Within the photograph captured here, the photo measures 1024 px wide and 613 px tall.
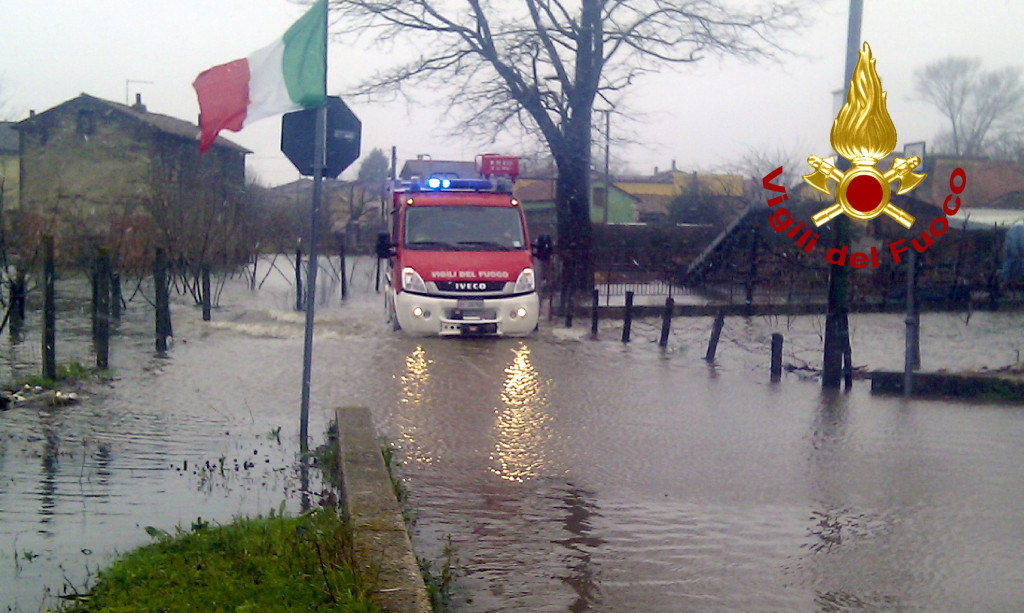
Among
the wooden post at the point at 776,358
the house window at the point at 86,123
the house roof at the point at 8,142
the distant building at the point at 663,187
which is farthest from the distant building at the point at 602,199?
the wooden post at the point at 776,358

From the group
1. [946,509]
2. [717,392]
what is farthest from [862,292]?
[946,509]

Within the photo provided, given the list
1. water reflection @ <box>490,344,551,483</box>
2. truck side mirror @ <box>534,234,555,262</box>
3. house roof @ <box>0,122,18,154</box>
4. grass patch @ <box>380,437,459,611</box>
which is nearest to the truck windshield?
truck side mirror @ <box>534,234,555,262</box>

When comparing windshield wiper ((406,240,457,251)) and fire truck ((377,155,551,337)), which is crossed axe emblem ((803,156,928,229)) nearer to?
fire truck ((377,155,551,337))

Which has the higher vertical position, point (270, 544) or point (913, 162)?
point (913, 162)

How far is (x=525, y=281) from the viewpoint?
1480 cm

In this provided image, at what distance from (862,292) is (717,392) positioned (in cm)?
1089

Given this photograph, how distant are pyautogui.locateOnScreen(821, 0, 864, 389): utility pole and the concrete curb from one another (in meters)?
5.79

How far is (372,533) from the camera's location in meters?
4.68

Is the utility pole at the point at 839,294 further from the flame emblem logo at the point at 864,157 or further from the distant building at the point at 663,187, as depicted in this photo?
the distant building at the point at 663,187

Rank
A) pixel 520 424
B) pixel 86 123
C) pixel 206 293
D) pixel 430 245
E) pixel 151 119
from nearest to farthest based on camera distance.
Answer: pixel 520 424, pixel 430 245, pixel 206 293, pixel 151 119, pixel 86 123

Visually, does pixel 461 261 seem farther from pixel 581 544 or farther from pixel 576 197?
pixel 576 197

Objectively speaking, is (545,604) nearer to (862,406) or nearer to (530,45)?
(862,406)

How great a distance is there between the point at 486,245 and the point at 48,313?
22.5 feet

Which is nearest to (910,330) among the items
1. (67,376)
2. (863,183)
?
(863,183)
